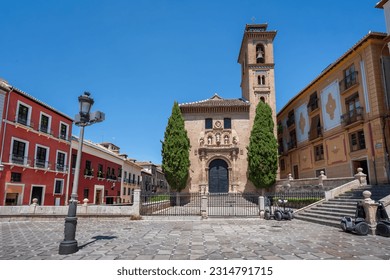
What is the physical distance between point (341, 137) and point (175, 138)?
15302 mm

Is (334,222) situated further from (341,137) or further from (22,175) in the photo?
(22,175)

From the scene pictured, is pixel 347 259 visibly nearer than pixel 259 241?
Yes

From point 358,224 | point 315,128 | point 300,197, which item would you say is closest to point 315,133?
point 315,128

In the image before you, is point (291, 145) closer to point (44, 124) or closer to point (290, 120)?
point (290, 120)

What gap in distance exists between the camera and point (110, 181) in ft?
104

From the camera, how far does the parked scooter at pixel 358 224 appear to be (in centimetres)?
854

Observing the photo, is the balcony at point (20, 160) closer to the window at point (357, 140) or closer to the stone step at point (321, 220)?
the stone step at point (321, 220)

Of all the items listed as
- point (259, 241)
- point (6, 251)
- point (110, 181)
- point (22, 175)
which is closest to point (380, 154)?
point (259, 241)

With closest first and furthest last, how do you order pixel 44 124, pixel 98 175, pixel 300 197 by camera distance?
pixel 300 197, pixel 44 124, pixel 98 175

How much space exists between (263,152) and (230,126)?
560cm

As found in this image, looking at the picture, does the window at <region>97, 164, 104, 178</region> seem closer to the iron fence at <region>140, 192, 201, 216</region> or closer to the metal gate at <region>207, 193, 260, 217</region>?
the iron fence at <region>140, 192, 201, 216</region>

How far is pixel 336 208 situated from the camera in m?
12.7

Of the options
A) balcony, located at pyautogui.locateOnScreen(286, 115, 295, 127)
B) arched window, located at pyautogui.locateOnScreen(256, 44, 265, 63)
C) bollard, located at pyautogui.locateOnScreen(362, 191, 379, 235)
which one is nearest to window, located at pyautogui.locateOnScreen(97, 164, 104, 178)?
arched window, located at pyautogui.locateOnScreen(256, 44, 265, 63)

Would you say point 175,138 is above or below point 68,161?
above
